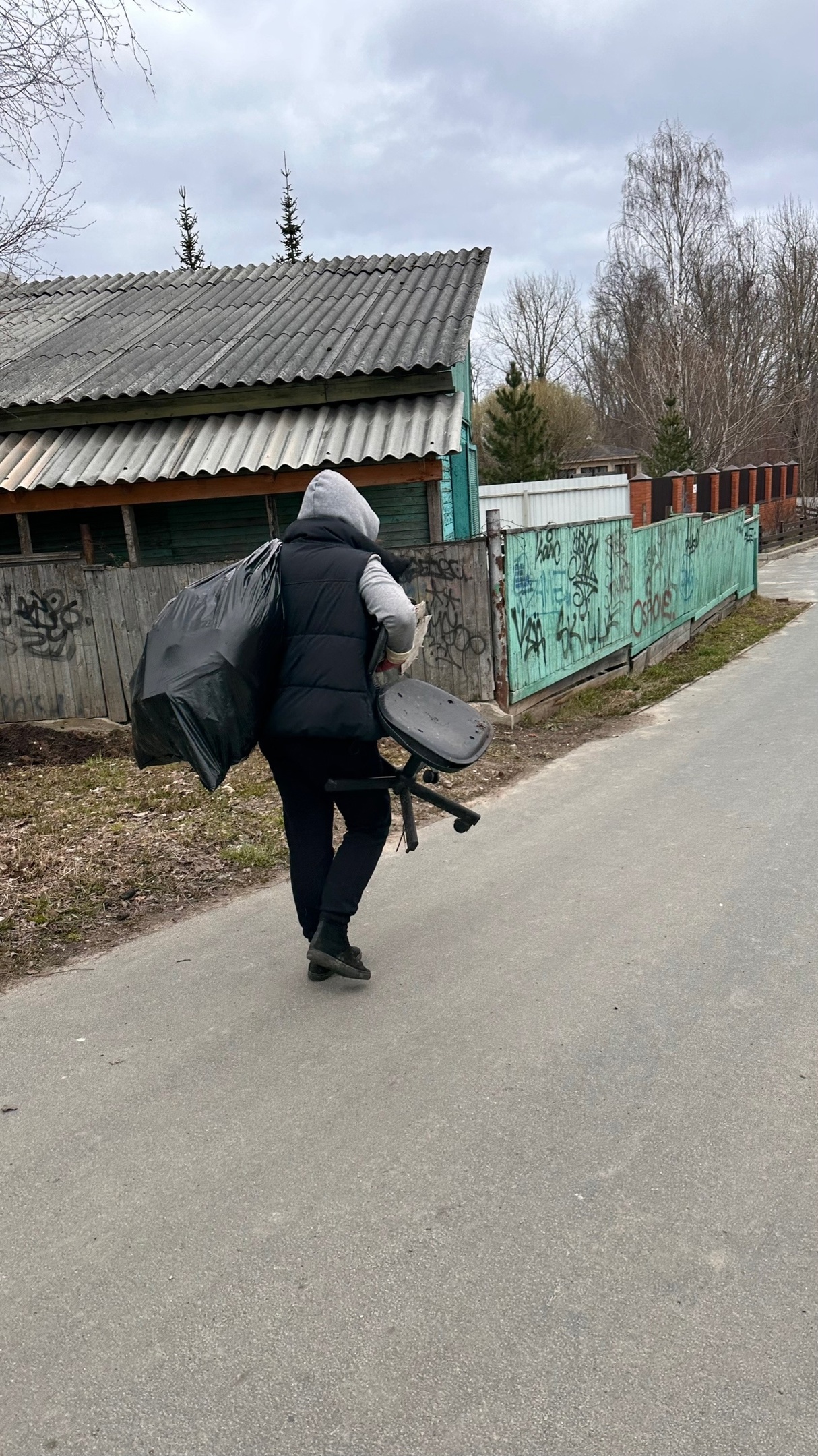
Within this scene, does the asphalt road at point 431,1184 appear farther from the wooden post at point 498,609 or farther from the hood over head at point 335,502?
the wooden post at point 498,609

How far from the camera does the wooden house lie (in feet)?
34.0

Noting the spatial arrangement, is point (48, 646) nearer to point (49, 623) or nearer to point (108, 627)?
point (49, 623)

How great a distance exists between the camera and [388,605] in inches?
139

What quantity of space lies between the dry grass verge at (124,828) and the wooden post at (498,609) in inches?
16.2

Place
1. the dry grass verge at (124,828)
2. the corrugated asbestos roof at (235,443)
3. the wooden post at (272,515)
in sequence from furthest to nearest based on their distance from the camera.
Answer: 1. the wooden post at (272,515)
2. the corrugated asbestos roof at (235,443)
3. the dry grass verge at (124,828)

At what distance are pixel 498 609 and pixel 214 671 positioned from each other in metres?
5.55

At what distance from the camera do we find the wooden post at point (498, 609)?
28.3 ft

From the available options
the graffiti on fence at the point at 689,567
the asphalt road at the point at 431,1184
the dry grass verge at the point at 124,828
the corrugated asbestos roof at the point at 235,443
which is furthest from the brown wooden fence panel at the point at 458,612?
the graffiti on fence at the point at 689,567

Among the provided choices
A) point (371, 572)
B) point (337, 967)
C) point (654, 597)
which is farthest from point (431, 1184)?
point (654, 597)

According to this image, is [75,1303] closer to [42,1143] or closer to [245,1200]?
[245,1200]

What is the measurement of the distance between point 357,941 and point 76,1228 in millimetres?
1883

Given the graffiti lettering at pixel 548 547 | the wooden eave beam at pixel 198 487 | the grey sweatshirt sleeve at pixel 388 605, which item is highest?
the wooden eave beam at pixel 198 487

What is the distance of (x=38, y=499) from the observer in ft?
34.9

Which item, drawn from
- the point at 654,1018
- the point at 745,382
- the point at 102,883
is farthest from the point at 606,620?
the point at 745,382
